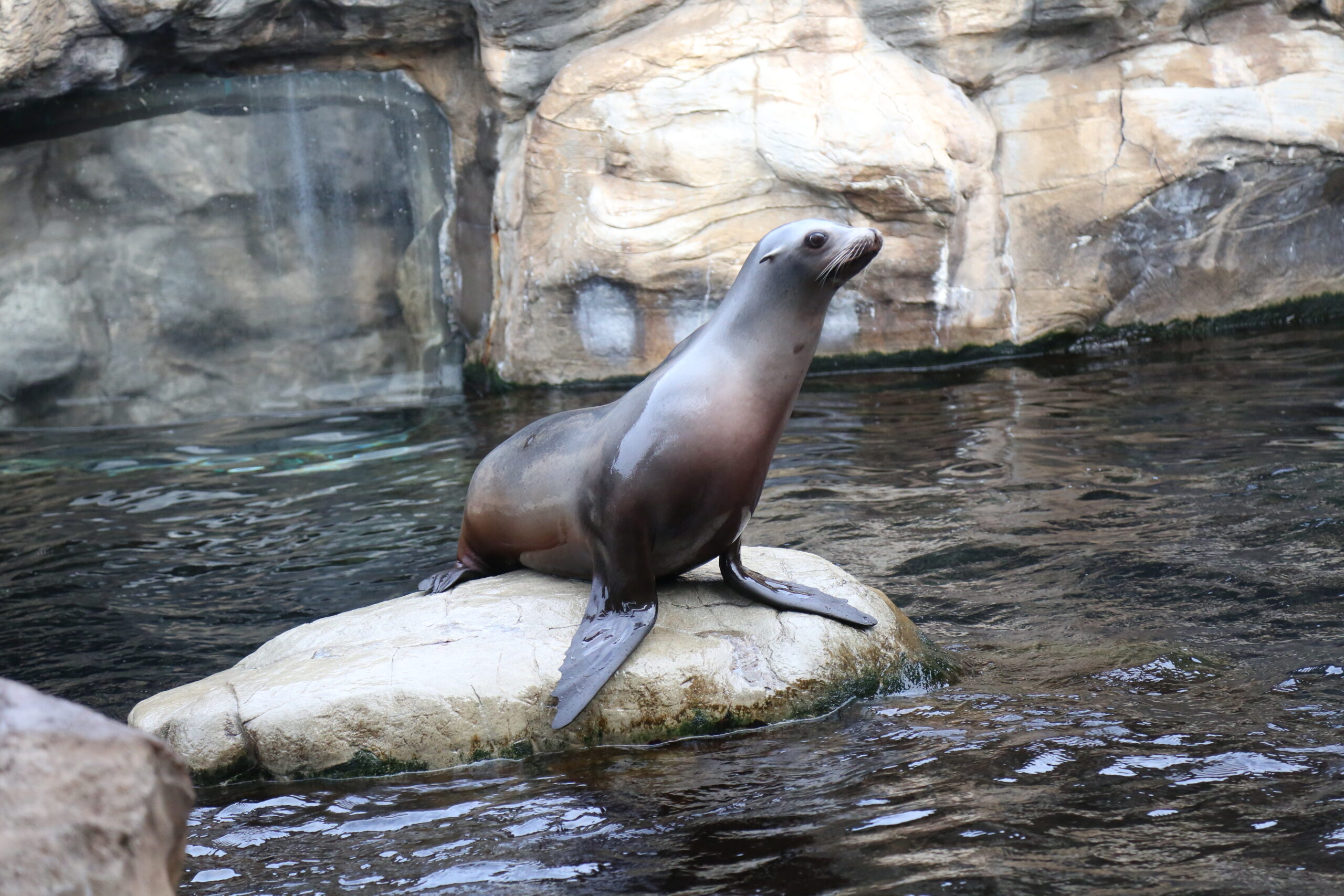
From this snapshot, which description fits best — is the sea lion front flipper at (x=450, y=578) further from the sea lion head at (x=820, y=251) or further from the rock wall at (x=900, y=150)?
the rock wall at (x=900, y=150)

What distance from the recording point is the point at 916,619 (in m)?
4.21

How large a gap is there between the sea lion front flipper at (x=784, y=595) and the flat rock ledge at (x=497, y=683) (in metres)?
0.03

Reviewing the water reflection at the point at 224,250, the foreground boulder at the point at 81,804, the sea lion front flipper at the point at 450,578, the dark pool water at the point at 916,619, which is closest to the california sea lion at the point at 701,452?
the dark pool water at the point at 916,619

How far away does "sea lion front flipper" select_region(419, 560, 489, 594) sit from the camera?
13.1 feet

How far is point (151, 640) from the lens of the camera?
448cm

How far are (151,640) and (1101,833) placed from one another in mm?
3277

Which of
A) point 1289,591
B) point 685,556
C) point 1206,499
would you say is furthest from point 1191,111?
point 685,556

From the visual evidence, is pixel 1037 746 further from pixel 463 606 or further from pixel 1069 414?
pixel 1069 414

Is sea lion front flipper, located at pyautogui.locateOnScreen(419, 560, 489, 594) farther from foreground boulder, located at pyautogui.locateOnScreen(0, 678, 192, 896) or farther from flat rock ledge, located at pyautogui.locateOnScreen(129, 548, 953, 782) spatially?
foreground boulder, located at pyautogui.locateOnScreen(0, 678, 192, 896)

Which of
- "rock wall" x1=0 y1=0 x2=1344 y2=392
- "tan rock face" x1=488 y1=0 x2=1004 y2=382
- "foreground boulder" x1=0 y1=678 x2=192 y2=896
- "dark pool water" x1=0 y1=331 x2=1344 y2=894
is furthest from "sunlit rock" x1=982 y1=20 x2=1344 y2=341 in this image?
"foreground boulder" x1=0 y1=678 x2=192 y2=896

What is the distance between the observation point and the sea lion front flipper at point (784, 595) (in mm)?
→ 3576

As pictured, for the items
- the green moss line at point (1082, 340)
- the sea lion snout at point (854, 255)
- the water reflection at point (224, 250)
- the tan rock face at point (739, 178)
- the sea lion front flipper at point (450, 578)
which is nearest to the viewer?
the sea lion snout at point (854, 255)

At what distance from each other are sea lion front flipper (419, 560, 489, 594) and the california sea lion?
0.53m

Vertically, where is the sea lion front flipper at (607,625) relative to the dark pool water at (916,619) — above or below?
above
